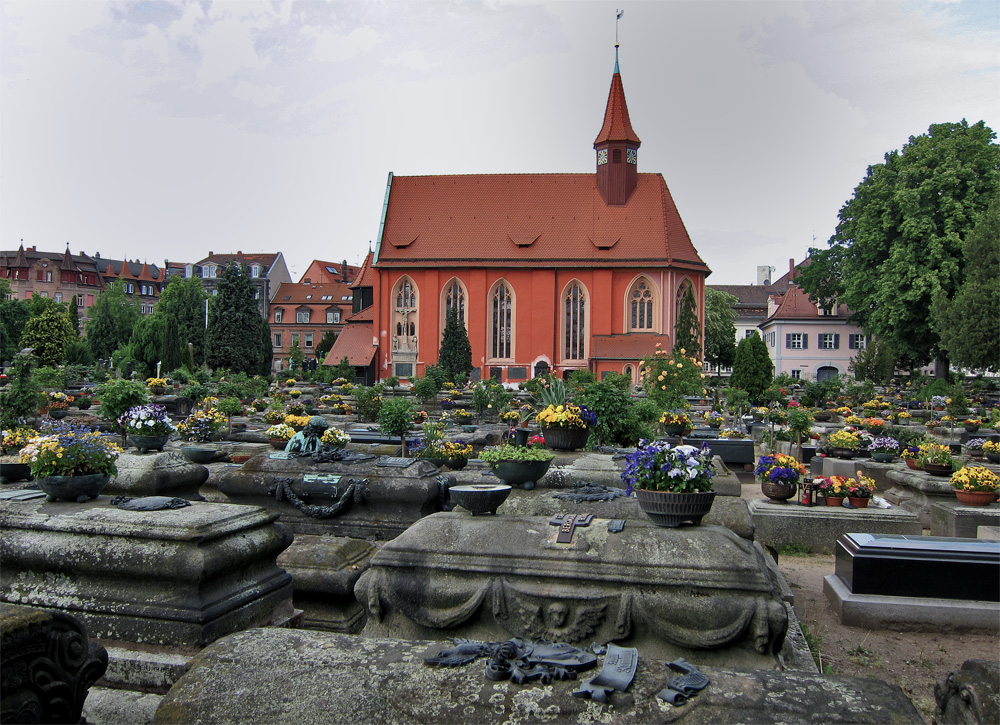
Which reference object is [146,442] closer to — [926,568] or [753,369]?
[926,568]

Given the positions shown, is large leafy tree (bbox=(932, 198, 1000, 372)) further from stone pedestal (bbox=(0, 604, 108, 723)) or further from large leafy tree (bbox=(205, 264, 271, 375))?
large leafy tree (bbox=(205, 264, 271, 375))

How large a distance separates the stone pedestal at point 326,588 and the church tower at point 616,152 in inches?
1674

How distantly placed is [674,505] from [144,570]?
3.45 meters

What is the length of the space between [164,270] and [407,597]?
94816mm

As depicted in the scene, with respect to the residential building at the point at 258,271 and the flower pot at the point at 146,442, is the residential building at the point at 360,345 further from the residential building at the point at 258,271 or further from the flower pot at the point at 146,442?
the flower pot at the point at 146,442

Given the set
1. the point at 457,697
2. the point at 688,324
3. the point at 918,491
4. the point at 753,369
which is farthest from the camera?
the point at 688,324

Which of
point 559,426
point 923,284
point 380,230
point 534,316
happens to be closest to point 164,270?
point 380,230

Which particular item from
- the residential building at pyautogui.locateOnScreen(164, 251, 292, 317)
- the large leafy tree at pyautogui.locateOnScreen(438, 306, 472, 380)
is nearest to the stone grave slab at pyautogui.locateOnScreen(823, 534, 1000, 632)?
the large leafy tree at pyautogui.locateOnScreen(438, 306, 472, 380)

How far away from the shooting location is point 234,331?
4184 centimetres

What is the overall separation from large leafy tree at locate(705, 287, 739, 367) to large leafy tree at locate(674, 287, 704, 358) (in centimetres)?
2128

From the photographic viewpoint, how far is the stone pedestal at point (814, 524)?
8867 mm

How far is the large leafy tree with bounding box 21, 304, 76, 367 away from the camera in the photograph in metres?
52.3

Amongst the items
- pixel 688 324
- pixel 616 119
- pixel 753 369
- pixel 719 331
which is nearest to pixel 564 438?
pixel 753 369

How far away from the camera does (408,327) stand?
148ft
